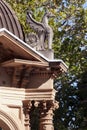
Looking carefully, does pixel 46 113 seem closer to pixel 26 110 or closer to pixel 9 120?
pixel 26 110

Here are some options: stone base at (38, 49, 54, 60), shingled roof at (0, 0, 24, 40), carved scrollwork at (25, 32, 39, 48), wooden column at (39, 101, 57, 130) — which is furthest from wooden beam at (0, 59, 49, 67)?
shingled roof at (0, 0, 24, 40)

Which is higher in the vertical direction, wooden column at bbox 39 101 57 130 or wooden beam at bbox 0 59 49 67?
wooden beam at bbox 0 59 49 67

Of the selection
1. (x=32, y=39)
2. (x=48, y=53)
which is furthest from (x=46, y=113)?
(x=32, y=39)

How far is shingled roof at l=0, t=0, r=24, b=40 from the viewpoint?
52.2ft

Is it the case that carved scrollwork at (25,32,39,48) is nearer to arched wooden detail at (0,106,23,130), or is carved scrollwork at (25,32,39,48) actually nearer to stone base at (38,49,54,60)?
stone base at (38,49,54,60)

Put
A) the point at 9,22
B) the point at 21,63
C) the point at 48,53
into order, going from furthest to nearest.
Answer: the point at 9,22, the point at 48,53, the point at 21,63

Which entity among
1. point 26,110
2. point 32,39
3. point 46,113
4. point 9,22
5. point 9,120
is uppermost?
point 9,22

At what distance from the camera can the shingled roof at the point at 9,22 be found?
15.9 meters

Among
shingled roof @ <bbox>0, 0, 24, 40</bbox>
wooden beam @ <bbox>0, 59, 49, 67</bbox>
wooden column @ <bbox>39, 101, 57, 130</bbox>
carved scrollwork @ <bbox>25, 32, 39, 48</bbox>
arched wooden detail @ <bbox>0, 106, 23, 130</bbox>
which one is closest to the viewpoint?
wooden beam @ <bbox>0, 59, 49, 67</bbox>

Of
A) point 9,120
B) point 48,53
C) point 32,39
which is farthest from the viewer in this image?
point 32,39

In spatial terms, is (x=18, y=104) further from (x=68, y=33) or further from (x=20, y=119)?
(x=68, y=33)

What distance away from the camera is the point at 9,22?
634 inches

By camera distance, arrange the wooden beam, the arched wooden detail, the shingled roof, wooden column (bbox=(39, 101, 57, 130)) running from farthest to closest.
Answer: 1. the shingled roof
2. wooden column (bbox=(39, 101, 57, 130))
3. the arched wooden detail
4. the wooden beam

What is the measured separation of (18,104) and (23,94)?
34 centimetres
